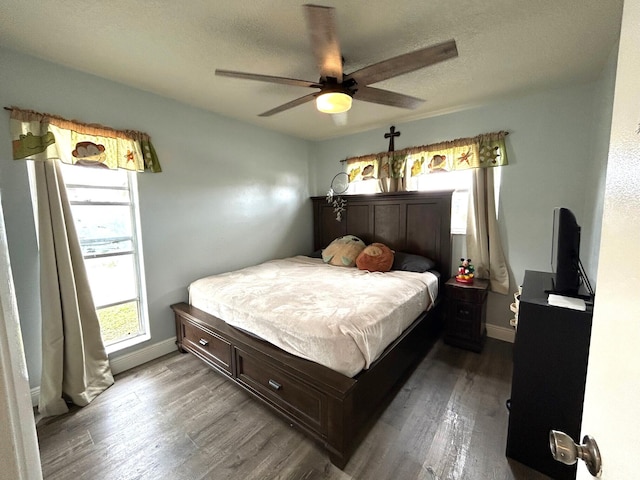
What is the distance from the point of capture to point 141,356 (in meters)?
2.50

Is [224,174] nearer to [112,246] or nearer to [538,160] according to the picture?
[112,246]

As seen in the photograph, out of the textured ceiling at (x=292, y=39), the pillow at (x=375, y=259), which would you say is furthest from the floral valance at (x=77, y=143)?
the pillow at (x=375, y=259)

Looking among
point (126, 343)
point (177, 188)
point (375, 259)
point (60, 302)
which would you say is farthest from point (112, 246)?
point (375, 259)

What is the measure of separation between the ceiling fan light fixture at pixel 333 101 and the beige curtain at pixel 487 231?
6.11ft

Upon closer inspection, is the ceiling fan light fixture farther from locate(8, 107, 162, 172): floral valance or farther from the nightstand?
the nightstand

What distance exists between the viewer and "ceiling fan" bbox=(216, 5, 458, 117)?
4.20 ft

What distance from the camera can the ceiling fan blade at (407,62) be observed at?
1.36m

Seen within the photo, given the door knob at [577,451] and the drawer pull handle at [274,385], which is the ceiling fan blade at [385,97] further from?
the drawer pull handle at [274,385]

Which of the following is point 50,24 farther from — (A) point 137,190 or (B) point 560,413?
(B) point 560,413

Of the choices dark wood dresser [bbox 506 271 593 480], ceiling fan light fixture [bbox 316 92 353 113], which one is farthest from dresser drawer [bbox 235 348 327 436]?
ceiling fan light fixture [bbox 316 92 353 113]

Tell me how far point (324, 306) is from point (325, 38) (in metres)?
1.63

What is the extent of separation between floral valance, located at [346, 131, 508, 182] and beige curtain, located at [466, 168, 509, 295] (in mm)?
134

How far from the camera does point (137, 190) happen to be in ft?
7.97

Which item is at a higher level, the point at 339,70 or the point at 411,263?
the point at 339,70
